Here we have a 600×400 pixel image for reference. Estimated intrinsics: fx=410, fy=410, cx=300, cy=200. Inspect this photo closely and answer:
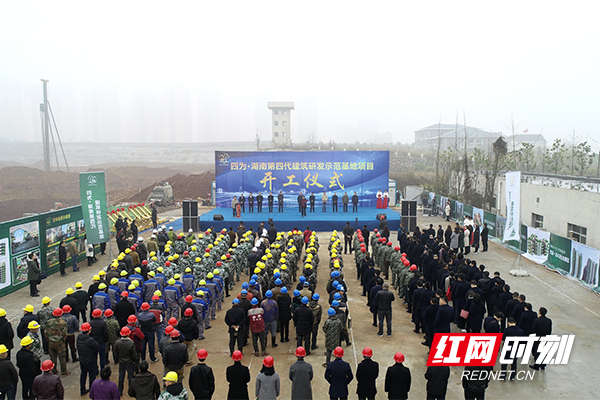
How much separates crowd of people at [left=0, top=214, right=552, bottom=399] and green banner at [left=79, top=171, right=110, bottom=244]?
3.63 metres

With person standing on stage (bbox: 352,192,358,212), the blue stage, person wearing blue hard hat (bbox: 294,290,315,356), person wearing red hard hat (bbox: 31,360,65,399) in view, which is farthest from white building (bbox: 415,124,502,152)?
person wearing red hard hat (bbox: 31,360,65,399)

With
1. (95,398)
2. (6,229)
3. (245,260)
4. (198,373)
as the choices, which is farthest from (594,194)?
(6,229)

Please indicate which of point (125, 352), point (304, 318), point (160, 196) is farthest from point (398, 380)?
point (160, 196)

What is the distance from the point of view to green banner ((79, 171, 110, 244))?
15.2m

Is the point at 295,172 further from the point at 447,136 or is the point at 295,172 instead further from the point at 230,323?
the point at 447,136

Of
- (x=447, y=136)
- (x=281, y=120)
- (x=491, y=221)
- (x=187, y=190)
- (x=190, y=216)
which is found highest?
(x=281, y=120)

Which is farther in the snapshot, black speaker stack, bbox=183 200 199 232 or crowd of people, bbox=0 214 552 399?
black speaker stack, bbox=183 200 199 232

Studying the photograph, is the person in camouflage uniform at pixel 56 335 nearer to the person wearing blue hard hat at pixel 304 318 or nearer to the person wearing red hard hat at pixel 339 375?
the person wearing blue hard hat at pixel 304 318

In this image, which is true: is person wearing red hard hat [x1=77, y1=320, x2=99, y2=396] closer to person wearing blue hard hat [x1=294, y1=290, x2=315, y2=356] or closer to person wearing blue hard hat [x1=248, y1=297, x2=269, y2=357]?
person wearing blue hard hat [x1=248, y1=297, x2=269, y2=357]

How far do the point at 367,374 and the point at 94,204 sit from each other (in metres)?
13.0

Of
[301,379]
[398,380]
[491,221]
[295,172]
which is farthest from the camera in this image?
[295,172]

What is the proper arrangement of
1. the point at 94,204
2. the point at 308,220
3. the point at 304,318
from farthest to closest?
the point at 308,220 < the point at 94,204 < the point at 304,318

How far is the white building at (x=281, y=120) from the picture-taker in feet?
295

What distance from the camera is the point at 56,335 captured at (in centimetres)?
732
